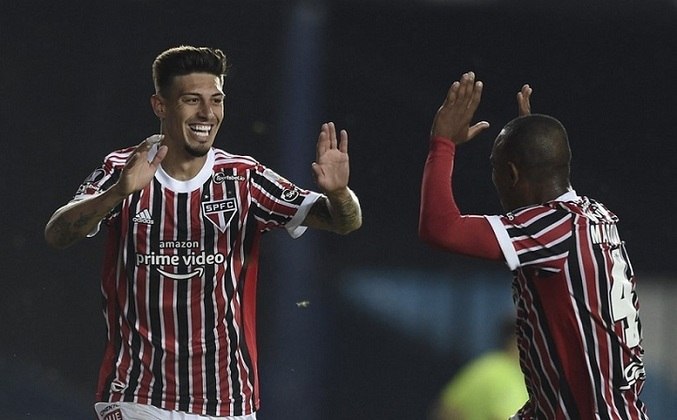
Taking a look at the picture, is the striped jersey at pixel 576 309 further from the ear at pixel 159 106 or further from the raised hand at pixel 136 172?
the ear at pixel 159 106

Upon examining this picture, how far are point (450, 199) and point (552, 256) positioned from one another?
12.6 inches

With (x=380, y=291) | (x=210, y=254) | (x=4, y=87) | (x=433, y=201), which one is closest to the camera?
(x=433, y=201)

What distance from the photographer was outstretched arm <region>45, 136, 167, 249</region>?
3982 mm

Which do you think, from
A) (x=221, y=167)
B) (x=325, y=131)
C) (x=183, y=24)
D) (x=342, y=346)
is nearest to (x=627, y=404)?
(x=325, y=131)

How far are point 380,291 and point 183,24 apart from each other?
1613 mm

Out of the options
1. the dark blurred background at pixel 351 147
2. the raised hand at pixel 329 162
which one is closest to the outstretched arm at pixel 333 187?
the raised hand at pixel 329 162

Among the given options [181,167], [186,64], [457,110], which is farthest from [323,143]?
[186,64]

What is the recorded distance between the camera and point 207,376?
4.43m

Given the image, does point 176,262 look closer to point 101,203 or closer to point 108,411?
point 101,203

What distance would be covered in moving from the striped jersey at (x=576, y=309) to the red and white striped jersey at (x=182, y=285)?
3.25ft

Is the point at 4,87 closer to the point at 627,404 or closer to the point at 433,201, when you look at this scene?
the point at 433,201

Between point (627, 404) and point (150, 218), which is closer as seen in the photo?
point (627, 404)

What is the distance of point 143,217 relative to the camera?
14.5ft

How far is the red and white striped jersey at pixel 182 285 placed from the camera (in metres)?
4.39
